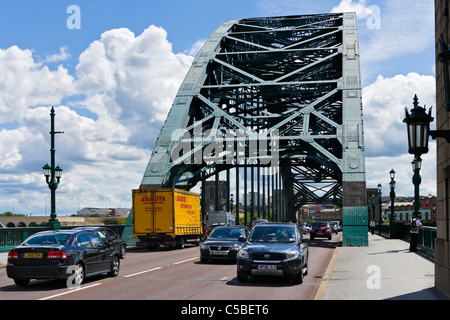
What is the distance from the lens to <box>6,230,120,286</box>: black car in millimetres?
13594

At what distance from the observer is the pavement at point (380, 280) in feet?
38.1

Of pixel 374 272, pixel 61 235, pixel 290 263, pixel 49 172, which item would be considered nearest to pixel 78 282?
pixel 61 235

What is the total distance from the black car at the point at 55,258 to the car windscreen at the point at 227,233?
25.0 feet

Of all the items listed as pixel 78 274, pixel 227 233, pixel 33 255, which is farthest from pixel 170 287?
pixel 227 233

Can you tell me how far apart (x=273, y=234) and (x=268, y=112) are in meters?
25.6

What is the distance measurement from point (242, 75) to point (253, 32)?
15.4ft

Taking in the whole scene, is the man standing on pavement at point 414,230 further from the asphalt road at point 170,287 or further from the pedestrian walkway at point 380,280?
the asphalt road at point 170,287

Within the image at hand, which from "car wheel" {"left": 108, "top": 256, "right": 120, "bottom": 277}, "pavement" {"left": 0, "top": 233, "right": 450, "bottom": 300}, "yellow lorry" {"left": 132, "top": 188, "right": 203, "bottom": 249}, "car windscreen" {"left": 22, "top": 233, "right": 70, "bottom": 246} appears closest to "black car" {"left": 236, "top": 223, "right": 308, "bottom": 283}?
"pavement" {"left": 0, "top": 233, "right": 450, "bottom": 300}

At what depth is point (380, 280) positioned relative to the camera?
1435 cm

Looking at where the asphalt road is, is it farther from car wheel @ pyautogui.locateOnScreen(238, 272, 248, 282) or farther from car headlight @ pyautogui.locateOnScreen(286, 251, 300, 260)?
car headlight @ pyautogui.locateOnScreen(286, 251, 300, 260)
